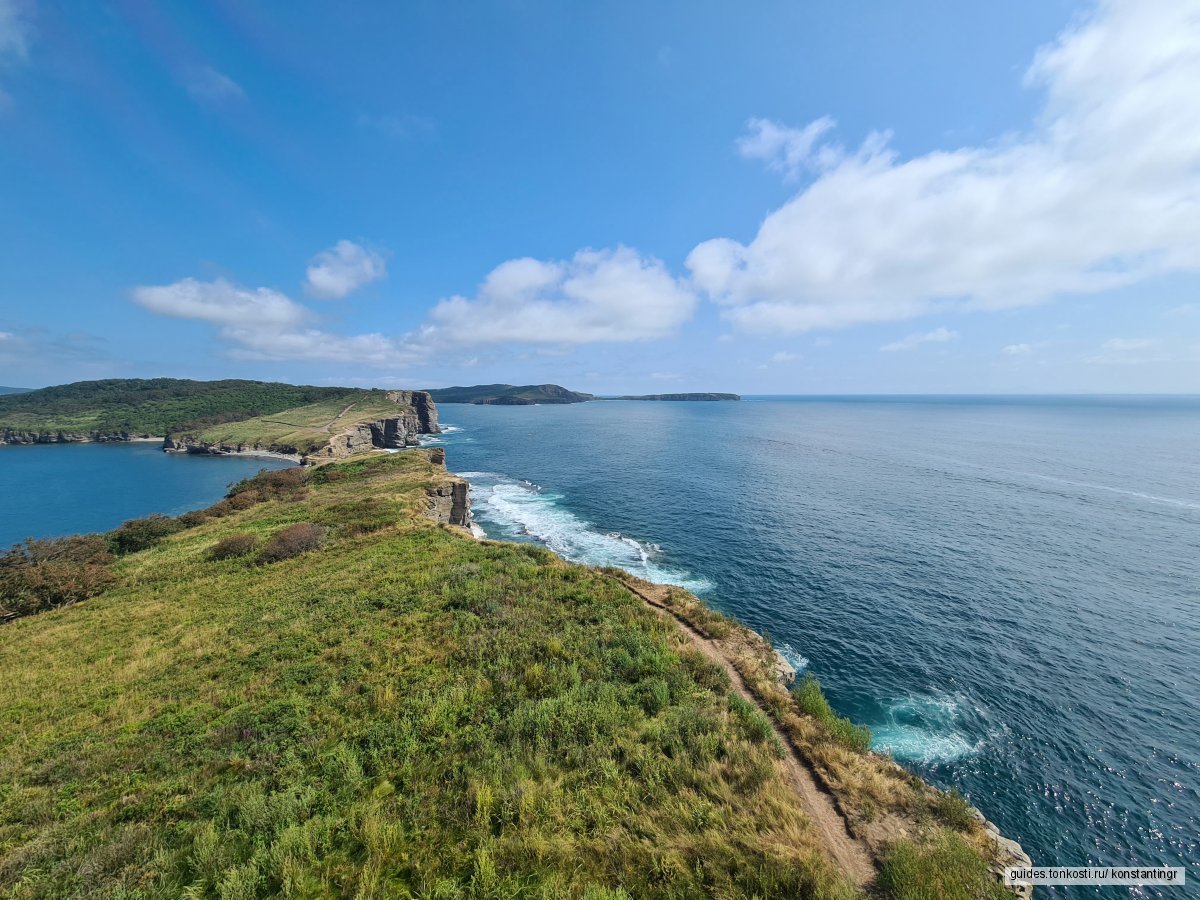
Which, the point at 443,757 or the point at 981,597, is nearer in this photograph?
the point at 443,757

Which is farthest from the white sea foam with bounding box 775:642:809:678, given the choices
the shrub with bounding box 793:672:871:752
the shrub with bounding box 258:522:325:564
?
the shrub with bounding box 258:522:325:564

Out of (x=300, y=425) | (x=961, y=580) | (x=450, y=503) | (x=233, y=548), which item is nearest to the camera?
(x=233, y=548)

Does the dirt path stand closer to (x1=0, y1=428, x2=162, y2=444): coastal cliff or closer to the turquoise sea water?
the turquoise sea water

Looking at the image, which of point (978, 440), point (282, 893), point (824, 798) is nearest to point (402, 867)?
point (282, 893)

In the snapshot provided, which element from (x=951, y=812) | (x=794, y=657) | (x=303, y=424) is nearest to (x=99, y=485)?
(x=303, y=424)

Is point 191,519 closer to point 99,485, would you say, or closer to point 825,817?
point 825,817
